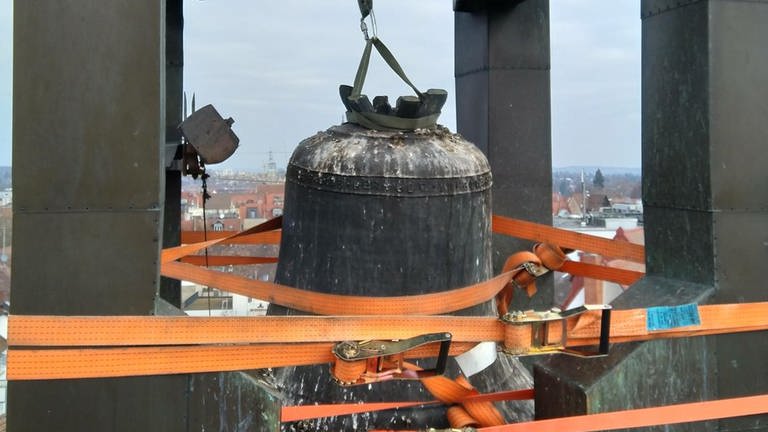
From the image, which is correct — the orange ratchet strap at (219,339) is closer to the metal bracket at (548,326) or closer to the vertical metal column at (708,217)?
the metal bracket at (548,326)

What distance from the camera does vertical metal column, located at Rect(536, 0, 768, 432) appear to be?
11.3 feet

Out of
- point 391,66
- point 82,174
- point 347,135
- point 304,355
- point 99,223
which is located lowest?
point 304,355

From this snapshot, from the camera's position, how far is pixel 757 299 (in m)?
3.64

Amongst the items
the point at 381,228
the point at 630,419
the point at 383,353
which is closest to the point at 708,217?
the point at 630,419

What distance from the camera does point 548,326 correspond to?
3.02 m

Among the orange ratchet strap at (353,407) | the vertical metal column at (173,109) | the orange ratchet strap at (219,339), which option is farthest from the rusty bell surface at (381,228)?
the vertical metal column at (173,109)

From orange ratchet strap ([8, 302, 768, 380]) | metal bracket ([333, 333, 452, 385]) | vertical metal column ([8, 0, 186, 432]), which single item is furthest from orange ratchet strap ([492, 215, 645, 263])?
vertical metal column ([8, 0, 186, 432])

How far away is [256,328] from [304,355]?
0.81 feet

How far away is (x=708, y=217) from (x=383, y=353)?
1.97m

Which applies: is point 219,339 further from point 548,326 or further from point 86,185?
point 548,326

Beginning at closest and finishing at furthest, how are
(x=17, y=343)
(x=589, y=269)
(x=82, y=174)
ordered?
(x=17, y=343)
(x=82, y=174)
(x=589, y=269)

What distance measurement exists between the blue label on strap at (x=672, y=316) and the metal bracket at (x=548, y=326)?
349 mm

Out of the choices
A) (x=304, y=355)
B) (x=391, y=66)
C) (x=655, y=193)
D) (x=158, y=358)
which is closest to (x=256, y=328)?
(x=304, y=355)

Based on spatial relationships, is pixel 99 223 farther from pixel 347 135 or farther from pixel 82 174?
→ pixel 347 135
